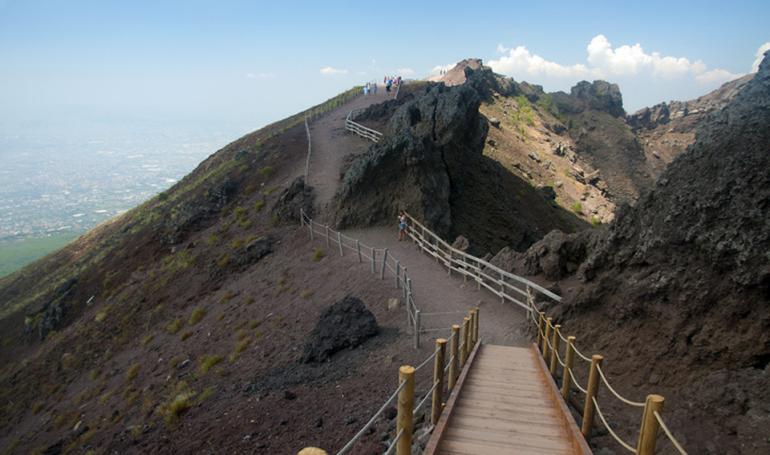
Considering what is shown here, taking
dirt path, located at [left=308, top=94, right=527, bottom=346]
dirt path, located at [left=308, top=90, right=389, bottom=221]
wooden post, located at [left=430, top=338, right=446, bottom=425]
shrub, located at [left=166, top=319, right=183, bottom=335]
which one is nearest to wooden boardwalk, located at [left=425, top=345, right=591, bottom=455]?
wooden post, located at [left=430, top=338, right=446, bottom=425]

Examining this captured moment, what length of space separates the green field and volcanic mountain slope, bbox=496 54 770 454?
6479 inches

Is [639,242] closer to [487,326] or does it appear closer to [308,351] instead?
[487,326]

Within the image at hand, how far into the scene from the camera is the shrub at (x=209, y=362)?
17.1 m

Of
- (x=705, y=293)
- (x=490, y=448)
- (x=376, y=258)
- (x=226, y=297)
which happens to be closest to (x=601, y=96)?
(x=376, y=258)

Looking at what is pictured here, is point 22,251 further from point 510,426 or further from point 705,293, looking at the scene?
point 705,293

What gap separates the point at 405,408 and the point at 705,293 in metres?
6.90

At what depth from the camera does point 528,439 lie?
640 centimetres

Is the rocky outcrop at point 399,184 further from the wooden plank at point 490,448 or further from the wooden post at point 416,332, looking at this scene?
the wooden plank at point 490,448

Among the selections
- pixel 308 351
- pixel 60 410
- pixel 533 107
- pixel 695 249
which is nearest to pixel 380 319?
pixel 308 351

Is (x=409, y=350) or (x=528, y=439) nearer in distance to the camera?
(x=528, y=439)

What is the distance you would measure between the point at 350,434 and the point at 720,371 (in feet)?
22.4

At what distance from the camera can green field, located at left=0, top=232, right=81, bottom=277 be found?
476 ft

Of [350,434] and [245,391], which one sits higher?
[350,434]

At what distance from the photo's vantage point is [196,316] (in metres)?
22.7
